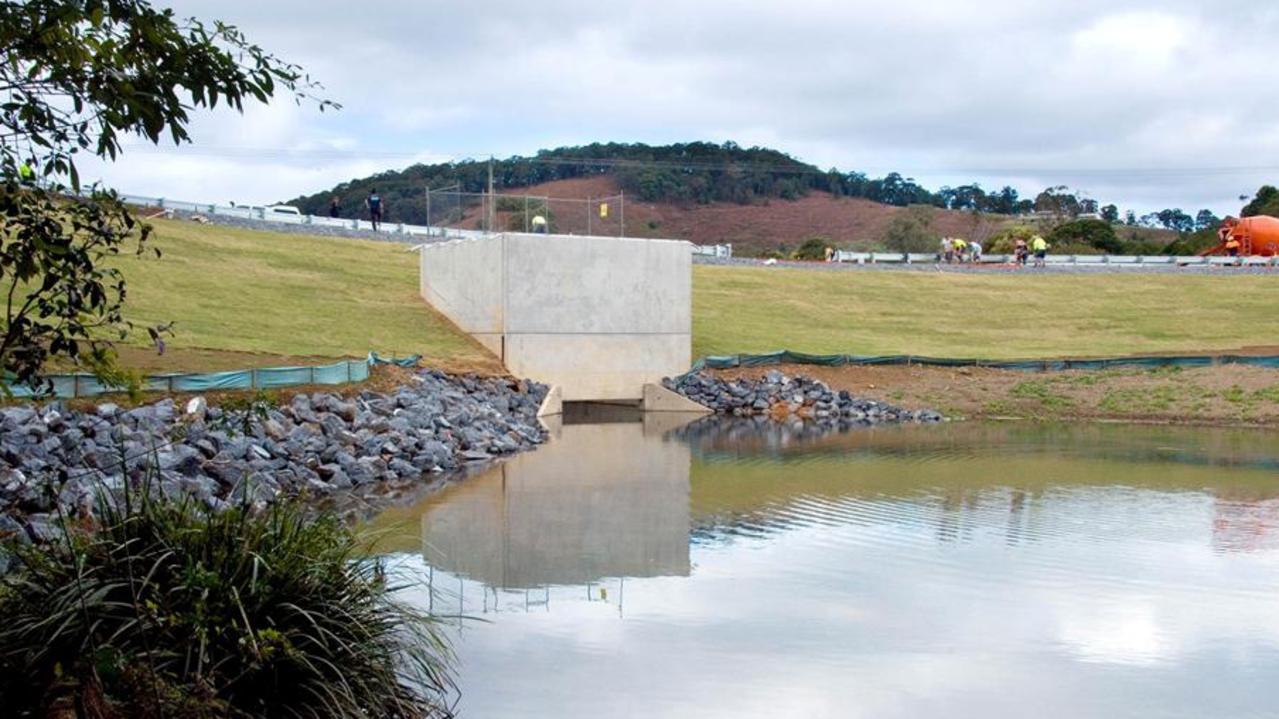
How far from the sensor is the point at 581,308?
3206 centimetres

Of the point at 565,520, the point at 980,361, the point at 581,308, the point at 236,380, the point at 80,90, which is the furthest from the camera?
the point at 980,361

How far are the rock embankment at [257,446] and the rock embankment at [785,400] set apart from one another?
6974mm

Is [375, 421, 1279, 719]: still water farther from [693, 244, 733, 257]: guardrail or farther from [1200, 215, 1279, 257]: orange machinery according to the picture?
[1200, 215, 1279, 257]: orange machinery

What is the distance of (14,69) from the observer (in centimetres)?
543

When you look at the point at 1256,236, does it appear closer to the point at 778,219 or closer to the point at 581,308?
the point at 581,308

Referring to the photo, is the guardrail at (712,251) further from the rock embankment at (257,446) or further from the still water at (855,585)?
the still water at (855,585)

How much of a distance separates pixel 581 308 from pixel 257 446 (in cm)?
1506

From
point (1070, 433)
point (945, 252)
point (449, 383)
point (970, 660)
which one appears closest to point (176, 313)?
point (449, 383)

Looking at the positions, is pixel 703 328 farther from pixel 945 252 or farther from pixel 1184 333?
pixel 945 252

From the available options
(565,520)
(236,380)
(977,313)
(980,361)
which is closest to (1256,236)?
(977,313)

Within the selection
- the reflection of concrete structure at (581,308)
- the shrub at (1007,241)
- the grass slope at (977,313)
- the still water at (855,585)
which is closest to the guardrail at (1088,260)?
the grass slope at (977,313)

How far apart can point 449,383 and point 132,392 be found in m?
20.7

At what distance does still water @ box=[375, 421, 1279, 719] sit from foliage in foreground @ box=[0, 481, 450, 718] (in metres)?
1.33

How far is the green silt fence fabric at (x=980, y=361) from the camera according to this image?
33.3 metres
